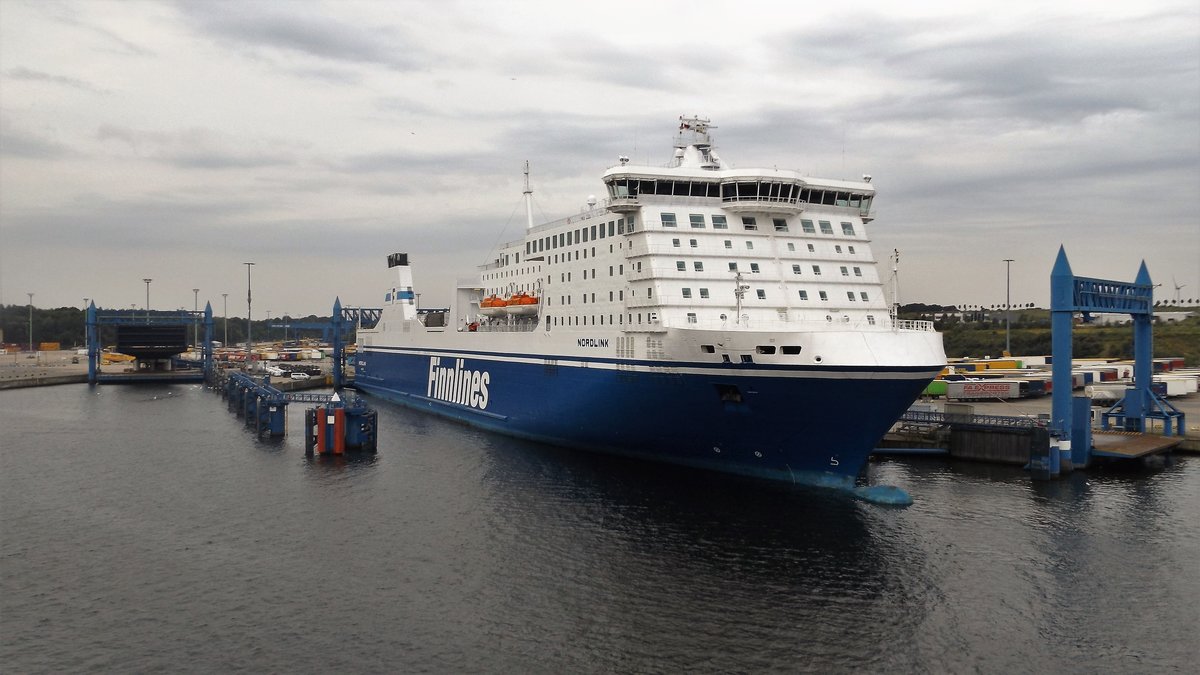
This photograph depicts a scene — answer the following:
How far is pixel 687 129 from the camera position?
36250mm

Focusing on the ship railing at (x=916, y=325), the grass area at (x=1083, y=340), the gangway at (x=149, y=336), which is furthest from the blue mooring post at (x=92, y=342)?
the grass area at (x=1083, y=340)

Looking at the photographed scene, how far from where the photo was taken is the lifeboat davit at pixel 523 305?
137 feet

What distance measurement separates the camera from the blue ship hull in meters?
26.7

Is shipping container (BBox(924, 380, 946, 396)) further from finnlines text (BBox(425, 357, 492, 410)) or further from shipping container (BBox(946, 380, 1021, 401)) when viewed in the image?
finnlines text (BBox(425, 357, 492, 410))

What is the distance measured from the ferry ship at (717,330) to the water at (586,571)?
1.70 metres

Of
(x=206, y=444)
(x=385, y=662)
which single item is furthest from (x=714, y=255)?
(x=206, y=444)

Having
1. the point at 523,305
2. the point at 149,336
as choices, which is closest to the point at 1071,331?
the point at 523,305

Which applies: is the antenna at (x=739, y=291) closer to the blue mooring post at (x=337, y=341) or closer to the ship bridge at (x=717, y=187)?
the ship bridge at (x=717, y=187)

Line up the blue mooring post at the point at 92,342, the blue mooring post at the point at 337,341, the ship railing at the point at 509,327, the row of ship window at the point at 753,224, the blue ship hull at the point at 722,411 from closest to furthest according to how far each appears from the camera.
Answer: the blue ship hull at the point at 722,411 → the row of ship window at the point at 753,224 → the ship railing at the point at 509,327 → the blue mooring post at the point at 337,341 → the blue mooring post at the point at 92,342

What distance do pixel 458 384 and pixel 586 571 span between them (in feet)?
94.0

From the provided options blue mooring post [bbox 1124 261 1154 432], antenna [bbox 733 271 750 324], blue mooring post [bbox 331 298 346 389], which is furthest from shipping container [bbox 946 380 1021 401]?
blue mooring post [bbox 331 298 346 389]

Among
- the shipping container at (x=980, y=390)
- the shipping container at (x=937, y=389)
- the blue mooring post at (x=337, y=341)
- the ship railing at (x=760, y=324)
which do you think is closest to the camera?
the ship railing at (x=760, y=324)

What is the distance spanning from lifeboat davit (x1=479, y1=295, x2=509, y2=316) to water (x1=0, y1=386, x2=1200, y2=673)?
10.6 meters

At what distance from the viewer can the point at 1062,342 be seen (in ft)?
114
